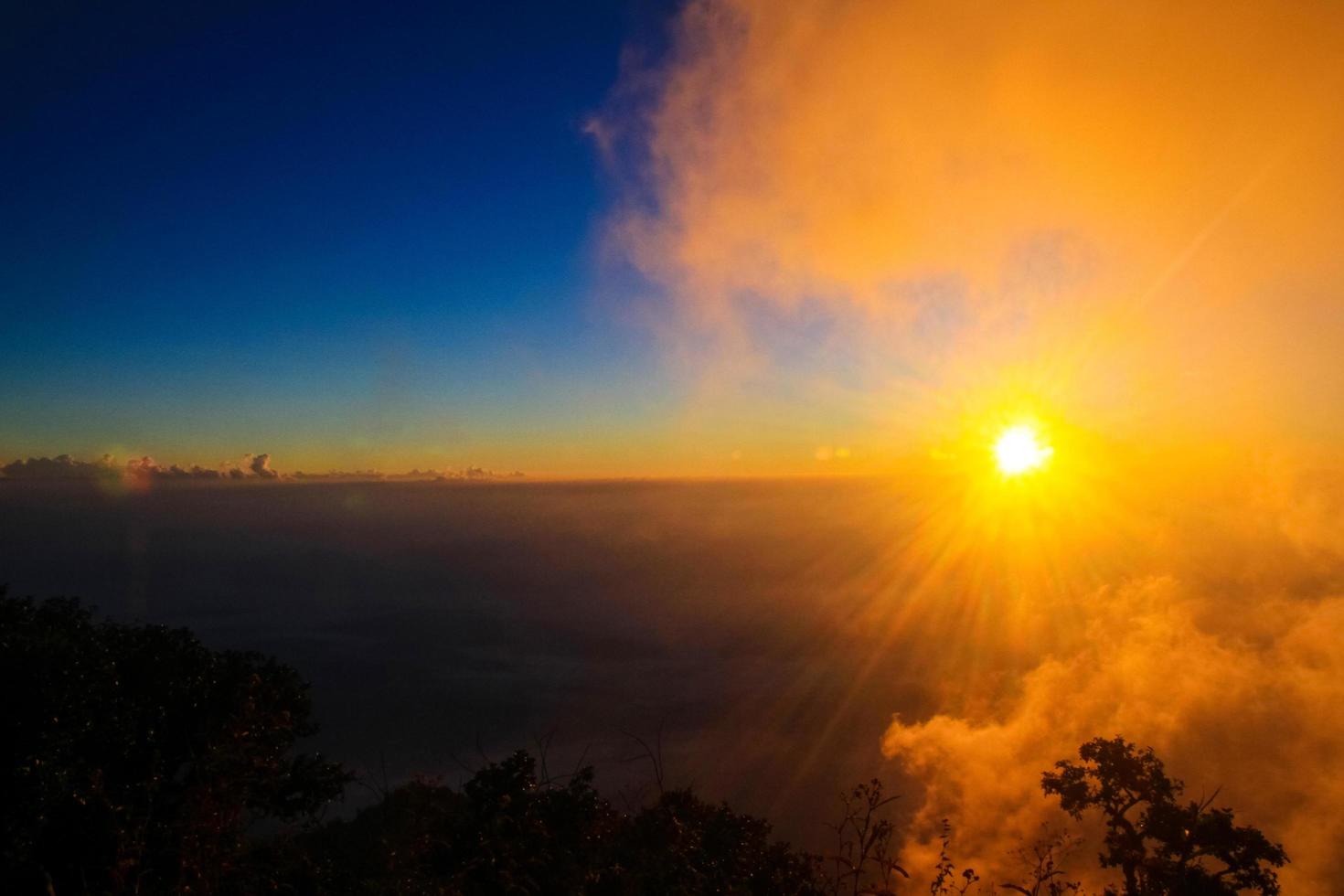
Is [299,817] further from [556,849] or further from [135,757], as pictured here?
[556,849]

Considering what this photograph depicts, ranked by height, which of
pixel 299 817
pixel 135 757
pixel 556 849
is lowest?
pixel 299 817

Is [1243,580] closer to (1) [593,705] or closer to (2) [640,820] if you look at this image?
(1) [593,705]

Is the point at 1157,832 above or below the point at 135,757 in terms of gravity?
below

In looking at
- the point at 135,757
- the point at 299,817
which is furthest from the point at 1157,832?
the point at 135,757

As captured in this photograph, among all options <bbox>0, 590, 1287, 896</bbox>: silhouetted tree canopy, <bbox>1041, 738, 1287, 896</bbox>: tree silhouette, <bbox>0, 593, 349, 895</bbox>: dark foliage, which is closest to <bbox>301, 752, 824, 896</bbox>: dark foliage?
<bbox>0, 590, 1287, 896</bbox>: silhouetted tree canopy

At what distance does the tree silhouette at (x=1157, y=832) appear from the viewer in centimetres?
1318

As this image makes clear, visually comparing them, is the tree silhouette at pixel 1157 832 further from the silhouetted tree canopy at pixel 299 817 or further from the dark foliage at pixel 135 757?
the dark foliage at pixel 135 757

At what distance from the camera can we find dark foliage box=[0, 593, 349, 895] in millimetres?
7008

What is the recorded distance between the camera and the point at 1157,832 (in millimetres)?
14297

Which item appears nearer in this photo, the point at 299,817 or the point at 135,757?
the point at 135,757

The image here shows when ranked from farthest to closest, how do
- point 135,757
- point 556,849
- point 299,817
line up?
1. point 299,817
2. point 135,757
3. point 556,849

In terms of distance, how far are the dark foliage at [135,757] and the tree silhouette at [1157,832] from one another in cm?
1493

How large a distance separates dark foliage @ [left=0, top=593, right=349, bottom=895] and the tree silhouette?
588 inches

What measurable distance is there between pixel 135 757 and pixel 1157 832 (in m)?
19.1
